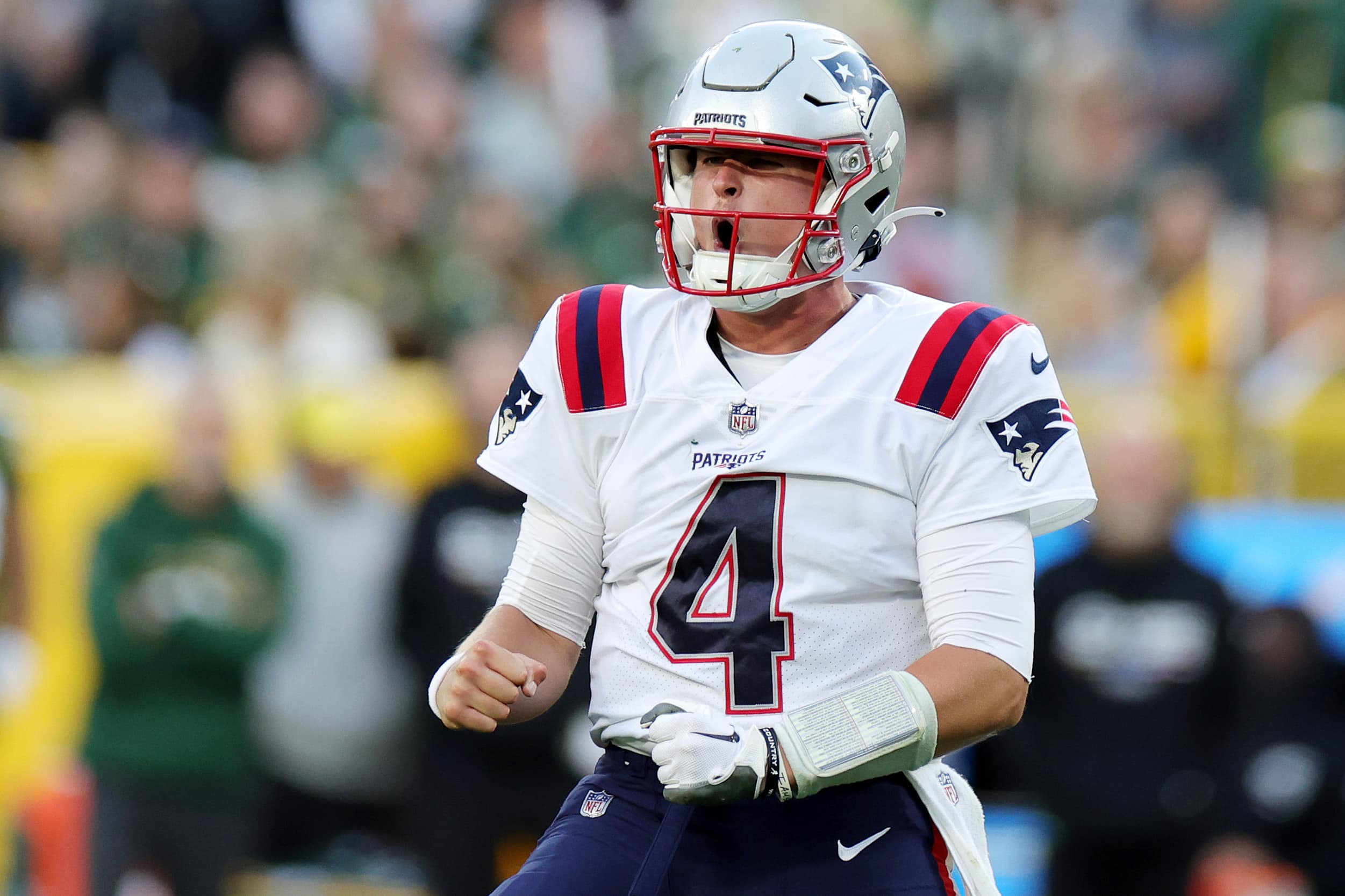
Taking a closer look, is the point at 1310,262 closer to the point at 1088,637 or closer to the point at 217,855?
the point at 1088,637

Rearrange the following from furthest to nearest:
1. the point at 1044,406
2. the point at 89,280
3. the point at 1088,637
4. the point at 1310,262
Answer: the point at 89,280, the point at 1310,262, the point at 1088,637, the point at 1044,406

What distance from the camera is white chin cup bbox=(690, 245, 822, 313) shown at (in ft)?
10.2

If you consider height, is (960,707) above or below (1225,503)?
above

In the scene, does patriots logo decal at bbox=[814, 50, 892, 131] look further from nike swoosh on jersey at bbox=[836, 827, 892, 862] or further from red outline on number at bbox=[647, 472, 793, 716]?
nike swoosh on jersey at bbox=[836, 827, 892, 862]

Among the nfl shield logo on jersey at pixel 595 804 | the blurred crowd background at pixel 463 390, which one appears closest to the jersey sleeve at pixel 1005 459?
the nfl shield logo on jersey at pixel 595 804

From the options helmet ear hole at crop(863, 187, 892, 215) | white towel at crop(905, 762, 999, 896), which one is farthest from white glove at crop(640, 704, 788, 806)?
helmet ear hole at crop(863, 187, 892, 215)

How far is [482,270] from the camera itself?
8086 mm

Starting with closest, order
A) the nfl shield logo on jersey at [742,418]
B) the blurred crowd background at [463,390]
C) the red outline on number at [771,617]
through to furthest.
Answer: the red outline on number at [771,617], the nfl shield logo on jersey at [742,418], the blurred crowd background at [463,390]

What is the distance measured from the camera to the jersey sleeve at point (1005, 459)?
2.97 m

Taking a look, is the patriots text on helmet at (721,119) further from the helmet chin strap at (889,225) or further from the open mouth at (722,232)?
the helmet chin strap at (889,225)

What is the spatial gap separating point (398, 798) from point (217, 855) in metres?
0.68

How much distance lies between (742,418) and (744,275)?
242 millimetres

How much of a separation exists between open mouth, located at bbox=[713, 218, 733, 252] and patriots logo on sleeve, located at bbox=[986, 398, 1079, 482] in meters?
0.54

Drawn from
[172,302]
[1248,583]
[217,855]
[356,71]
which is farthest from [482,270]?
[1248,583]
